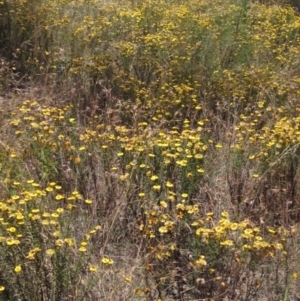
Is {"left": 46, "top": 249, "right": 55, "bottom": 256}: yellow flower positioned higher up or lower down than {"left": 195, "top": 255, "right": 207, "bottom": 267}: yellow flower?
higher up

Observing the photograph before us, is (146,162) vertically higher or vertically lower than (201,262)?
higher

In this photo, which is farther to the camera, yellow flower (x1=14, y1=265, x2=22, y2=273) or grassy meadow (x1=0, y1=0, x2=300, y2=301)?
grassy meadow (x1=0, y1=0, x2=300, y2=301)

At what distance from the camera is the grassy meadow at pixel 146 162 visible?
8.29ft

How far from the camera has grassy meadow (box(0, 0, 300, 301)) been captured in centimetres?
253

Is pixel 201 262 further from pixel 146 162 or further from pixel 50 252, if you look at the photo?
pixel 146 162

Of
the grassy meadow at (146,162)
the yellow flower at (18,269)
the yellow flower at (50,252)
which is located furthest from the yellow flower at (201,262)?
the yellow flower at (18,269)

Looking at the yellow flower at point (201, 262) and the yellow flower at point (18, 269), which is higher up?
the yellow flower at point (18, 269)

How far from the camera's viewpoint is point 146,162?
3248 mm

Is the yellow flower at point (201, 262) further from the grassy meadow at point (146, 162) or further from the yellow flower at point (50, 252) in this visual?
the yellow flower at point (50, 252)

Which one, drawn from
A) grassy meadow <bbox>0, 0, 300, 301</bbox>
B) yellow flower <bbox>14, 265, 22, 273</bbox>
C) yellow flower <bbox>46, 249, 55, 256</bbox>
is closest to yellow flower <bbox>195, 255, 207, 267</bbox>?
grassy meadow <bbox>0, 0, 300, 301</bbox>

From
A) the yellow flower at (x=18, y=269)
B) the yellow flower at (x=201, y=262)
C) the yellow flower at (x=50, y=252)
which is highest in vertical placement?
the yellow flower at (x=50, y=252)

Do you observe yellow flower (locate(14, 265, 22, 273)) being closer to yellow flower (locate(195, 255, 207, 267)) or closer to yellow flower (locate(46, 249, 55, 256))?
yellow flower (locate(46, 249, 55, 256))

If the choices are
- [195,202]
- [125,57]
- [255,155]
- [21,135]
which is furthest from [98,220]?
[125,57]

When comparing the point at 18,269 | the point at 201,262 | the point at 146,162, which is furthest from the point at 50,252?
the point at 146,162
